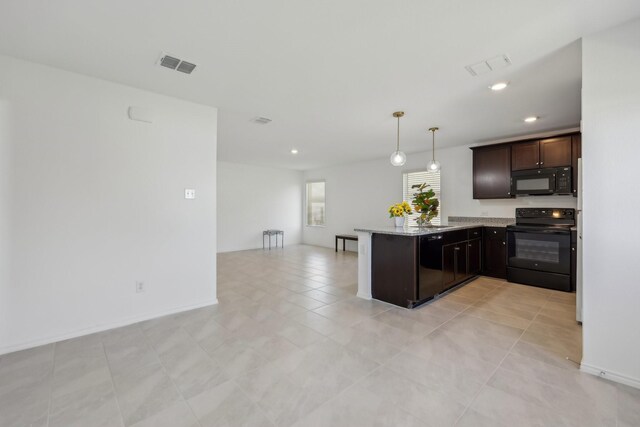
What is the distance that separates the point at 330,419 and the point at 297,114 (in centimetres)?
346

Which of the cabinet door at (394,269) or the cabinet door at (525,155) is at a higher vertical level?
the cabinet door at (525,155)

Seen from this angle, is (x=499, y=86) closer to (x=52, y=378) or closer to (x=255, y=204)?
(x=52, y=378)

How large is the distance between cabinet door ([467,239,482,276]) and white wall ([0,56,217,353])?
3983 millimetres

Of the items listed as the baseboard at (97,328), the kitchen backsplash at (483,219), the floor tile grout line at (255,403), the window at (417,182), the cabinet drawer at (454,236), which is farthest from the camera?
the window at (417,182)

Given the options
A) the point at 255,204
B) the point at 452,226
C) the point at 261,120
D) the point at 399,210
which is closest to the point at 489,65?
the point at 399,210

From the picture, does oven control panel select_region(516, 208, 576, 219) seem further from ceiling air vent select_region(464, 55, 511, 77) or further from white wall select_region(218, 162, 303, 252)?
white wall select_region(218, 162, 303, 252)

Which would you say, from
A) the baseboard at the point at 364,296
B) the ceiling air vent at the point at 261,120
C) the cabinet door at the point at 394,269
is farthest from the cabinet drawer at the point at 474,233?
the ceiling air vent at the point at 261,120

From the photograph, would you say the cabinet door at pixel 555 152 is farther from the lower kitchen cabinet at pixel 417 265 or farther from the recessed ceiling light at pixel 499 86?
the recessed ceiling light at pixel 499 86

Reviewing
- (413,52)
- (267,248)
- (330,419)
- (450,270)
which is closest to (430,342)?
(330,419)

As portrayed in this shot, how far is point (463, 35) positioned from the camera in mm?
2111

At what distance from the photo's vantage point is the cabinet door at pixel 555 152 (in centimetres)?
430

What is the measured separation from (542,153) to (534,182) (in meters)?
0.48

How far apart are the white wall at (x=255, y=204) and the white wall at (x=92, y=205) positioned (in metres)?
4.48

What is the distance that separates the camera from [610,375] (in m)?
1.99
